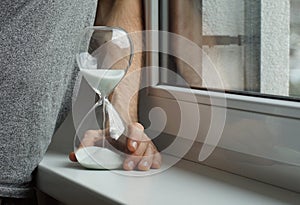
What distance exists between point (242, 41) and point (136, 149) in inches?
10.1

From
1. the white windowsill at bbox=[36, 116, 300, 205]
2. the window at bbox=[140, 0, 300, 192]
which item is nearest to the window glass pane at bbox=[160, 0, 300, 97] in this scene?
the window at bbox=[140, 0, 300, 192]

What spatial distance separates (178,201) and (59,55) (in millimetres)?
351

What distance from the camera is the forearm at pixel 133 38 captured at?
0.98 metres

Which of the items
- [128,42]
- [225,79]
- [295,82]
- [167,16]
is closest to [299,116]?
[295,82]

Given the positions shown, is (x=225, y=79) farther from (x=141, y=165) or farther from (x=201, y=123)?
(x=141, y=165)

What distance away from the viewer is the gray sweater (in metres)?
0.87

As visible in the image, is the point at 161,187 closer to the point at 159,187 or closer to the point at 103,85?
the point at 159,187

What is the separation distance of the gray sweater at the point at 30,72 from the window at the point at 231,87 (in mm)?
190

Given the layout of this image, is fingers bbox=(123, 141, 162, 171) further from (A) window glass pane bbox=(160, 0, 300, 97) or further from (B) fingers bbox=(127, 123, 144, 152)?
(A) window glass pane bbox=(160, 0, 300, 97)

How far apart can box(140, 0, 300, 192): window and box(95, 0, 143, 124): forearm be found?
28mm

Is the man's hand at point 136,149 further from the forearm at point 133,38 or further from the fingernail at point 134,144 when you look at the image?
the forearm at point 133,38

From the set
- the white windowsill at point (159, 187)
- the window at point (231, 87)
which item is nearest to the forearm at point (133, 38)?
the window at point (231, 87)

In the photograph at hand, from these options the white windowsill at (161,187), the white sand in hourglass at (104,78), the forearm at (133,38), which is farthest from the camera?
the forearm at (133,38)

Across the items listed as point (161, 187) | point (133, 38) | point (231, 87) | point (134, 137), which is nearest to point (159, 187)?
point (161, 187)
